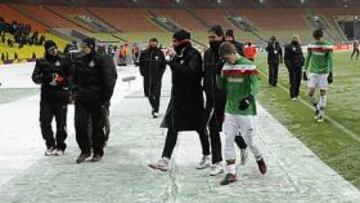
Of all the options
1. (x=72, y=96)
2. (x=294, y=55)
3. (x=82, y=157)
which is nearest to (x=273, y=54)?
(x=294, y=55)

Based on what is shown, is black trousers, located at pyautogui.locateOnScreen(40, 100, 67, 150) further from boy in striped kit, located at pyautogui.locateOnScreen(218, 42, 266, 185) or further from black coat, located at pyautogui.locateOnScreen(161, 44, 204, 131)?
boy in striped kit, located at pyautogui.locateOnScreen(218, 42, 266, 185)

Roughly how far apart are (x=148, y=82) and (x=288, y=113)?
3.24m

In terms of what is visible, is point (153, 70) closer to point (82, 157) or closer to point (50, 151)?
point (50, 151)

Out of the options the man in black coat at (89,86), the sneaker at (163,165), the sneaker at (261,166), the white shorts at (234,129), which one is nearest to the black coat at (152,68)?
the man in black coat at (89,86)

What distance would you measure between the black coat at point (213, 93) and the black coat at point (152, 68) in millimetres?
7047

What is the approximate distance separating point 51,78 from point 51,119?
0.62 metres

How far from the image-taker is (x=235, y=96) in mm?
8008

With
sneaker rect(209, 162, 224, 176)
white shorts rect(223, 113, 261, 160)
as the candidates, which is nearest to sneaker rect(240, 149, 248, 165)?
sneaker rect(209, 162, 224, 176)

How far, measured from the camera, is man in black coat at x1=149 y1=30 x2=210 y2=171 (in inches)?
342

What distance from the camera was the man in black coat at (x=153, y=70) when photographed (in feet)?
51.2

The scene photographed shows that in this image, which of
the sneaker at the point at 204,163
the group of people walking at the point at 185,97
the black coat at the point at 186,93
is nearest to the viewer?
the group of people walking at the point at 185,97

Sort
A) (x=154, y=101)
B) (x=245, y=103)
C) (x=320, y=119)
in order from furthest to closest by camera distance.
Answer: (x=154, y=101) < (x=320, y=119) < (x=245, y=103)

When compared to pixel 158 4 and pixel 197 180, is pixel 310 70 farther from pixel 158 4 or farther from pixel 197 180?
pixel 158 4

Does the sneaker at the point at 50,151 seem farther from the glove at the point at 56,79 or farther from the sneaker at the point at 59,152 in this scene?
the glove at the point at 56,79
